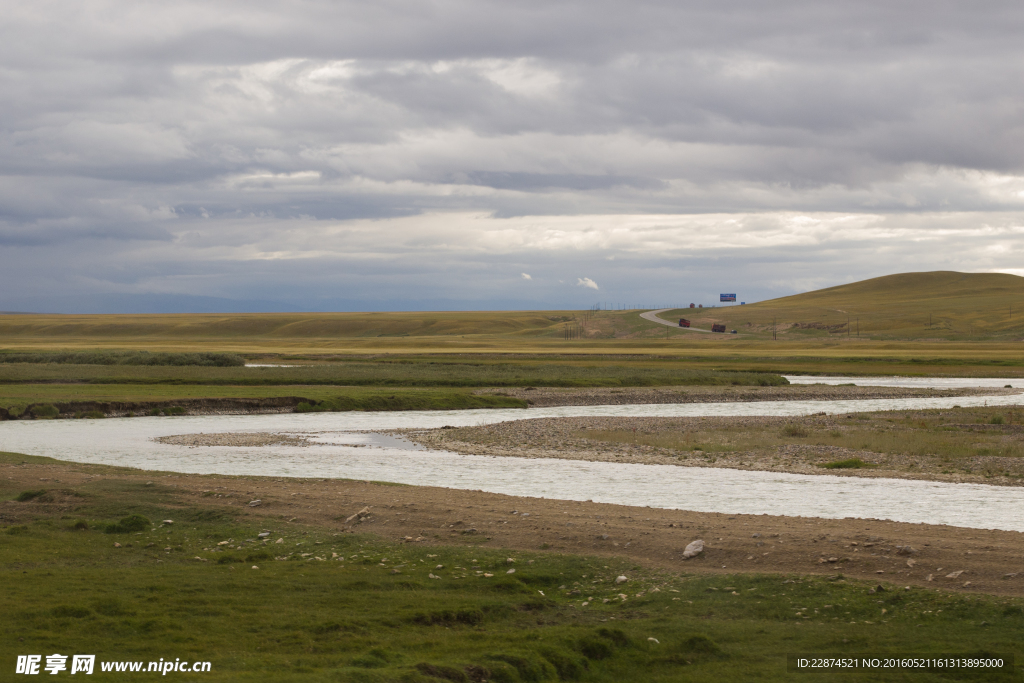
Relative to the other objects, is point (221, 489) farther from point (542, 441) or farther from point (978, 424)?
point (978, 424)

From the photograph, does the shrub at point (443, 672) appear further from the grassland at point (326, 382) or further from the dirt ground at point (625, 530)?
the grassland at point (326, 382)

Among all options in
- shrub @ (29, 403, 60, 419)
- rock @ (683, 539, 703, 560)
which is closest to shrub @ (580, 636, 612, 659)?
rock @ (683, 539, 703, 560)

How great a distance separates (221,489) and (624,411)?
32720 mm

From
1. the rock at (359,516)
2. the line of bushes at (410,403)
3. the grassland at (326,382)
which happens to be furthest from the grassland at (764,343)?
the rock at (359,516)

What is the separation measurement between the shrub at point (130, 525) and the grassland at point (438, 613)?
0.80 m

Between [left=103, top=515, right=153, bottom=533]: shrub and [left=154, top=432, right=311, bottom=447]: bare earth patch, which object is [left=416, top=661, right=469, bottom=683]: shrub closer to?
[left=103, top=515, right=153, bottom=533]: shrub

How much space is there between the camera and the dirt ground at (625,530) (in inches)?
507

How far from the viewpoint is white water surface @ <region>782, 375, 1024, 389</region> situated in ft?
215

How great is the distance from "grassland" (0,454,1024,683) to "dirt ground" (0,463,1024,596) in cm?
77

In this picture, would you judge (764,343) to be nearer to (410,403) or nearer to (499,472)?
(410,403)

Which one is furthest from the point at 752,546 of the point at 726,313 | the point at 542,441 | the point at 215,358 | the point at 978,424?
the point at 726,313

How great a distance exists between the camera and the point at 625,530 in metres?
15.8

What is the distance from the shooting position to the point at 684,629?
10.6 m

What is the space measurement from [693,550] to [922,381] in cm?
6592
